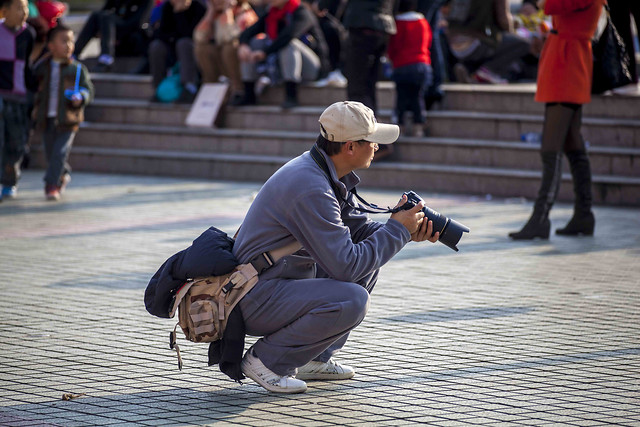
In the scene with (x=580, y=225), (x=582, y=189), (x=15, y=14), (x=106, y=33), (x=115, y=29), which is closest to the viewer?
(x=582, y=189)

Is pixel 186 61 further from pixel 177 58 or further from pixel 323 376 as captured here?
pixel 323 376

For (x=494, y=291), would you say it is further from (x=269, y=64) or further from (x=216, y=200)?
(x=269, y=64)

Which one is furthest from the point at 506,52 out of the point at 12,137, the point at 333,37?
the point at 12,137

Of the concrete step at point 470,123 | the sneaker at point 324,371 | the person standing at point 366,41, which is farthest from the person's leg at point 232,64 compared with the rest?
the sneaker at point 324,371

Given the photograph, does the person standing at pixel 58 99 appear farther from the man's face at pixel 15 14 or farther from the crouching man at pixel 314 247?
the crouching man at pixel 314 247

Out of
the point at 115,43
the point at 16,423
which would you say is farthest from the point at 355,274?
the point at 115,43

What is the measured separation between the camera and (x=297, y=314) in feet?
14.8

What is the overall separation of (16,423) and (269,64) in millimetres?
9307

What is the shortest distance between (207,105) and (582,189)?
20.1ft

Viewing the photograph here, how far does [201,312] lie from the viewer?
14.7 ft

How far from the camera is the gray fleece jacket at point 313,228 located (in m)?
4.39

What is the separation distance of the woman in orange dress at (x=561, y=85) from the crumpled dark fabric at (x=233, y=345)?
4511 mm

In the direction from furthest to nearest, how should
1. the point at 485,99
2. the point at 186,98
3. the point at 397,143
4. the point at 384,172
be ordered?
the point at 186,98
the point at 485,99
the point at 397,143
the point at 384,172

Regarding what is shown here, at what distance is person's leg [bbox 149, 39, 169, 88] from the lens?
46.4 ft
